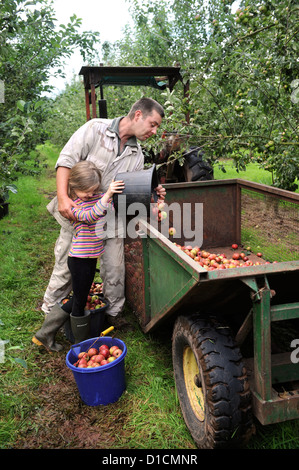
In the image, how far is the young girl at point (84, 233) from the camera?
287cm

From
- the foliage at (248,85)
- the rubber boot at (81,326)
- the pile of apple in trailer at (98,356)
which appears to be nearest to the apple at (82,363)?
the pile of apple in trailer at (98,356)

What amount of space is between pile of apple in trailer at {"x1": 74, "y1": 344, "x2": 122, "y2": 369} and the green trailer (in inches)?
12.6

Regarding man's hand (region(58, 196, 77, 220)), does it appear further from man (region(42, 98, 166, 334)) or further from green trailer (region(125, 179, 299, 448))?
green trailer (region(125, 179, 299, 448))

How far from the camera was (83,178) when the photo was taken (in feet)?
9.44

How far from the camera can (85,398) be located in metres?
2.66

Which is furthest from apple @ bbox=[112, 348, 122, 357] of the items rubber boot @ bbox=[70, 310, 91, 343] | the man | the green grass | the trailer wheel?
the green grass

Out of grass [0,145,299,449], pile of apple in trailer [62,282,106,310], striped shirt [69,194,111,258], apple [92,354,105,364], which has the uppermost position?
striped shirt [69,194,111,258]

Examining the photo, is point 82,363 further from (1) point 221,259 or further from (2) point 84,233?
(1) point 221,259

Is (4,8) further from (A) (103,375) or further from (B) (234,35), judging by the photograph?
(A) (103,375)

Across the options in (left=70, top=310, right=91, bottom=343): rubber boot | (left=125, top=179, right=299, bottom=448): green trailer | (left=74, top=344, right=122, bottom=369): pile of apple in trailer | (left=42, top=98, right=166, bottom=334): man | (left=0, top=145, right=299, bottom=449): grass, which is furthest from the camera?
(left=42, top=98, right=166, bottom=334): man

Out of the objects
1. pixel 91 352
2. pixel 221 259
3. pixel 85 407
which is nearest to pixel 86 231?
pixel 91 352

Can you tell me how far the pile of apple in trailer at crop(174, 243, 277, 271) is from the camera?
11.2 ft

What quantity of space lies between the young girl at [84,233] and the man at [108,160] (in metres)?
0.20

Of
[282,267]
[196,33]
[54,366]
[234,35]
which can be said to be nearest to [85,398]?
[54,366]
